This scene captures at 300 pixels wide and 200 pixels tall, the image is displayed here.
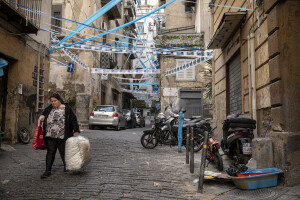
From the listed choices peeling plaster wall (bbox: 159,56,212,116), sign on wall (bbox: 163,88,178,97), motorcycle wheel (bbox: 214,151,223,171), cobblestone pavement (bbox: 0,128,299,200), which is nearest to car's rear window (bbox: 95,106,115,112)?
peeling plaster wall (bbox: 159,56,212,116)

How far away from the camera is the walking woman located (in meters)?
5.29

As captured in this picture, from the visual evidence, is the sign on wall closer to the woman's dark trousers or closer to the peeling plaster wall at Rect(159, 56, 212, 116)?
the peeling plaster wall at Rect(159, 56, 212, 116)

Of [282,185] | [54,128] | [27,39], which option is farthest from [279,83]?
[27,39]

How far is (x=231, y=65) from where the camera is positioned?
9.31 m

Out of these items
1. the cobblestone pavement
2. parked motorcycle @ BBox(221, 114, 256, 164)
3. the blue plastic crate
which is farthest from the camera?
parked motorcycle @ BBox(221, 114, 256, 164)

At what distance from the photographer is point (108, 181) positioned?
4672mm

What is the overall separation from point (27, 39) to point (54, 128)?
559 cm

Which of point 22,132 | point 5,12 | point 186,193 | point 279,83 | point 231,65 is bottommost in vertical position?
point 186,193

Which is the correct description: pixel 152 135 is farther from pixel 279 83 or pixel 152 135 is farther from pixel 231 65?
pixel 279 83

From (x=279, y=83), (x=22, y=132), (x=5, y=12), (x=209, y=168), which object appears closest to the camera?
(x=279, y=83)

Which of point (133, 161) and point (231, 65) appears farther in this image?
point (231, 65)

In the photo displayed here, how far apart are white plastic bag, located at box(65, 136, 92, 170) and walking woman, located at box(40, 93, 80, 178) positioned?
0.33 m

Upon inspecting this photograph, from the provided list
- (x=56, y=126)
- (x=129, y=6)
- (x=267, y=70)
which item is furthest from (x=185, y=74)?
(x=56, y=126)

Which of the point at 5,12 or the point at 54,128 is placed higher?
the point at 5,12
